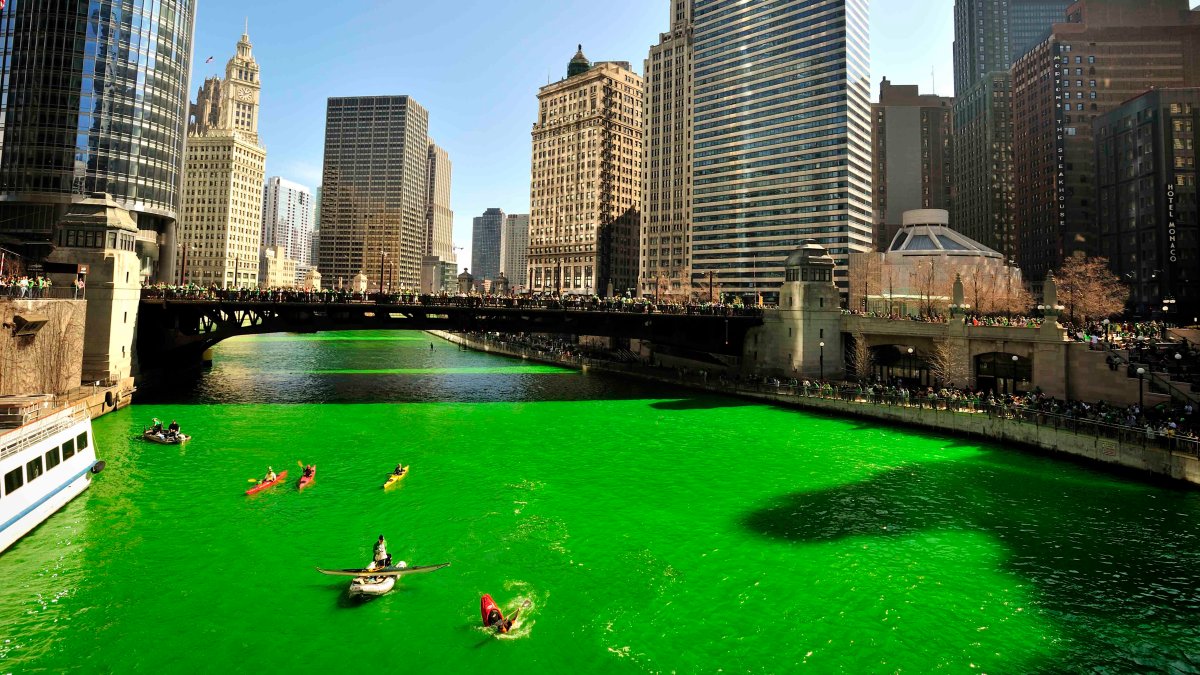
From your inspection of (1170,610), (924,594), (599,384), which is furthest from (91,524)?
(599,384)

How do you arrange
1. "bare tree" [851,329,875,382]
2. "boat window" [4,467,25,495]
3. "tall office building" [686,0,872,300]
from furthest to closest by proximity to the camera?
1. "tall office building" [686,0,872,300]
2. "bare tree" [851,329,875,382]
3. "boat window" [4,467,25,495]

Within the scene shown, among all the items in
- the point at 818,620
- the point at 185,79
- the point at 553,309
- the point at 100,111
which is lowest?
the point at 818,620

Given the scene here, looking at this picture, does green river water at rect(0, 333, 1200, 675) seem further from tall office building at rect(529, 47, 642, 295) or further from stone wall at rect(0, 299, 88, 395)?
tall office building at rect(529, 47, 642, 295)

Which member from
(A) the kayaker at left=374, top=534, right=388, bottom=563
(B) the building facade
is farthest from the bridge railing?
(B) the building facade

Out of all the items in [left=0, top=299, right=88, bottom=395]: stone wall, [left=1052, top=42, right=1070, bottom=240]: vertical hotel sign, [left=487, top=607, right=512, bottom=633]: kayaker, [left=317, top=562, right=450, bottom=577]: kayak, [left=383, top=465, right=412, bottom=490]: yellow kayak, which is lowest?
[left=487, top=607, right=512, bottom=633]: kayaker

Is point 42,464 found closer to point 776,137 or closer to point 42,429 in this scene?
point 42,429

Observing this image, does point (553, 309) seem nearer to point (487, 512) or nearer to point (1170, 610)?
point (487, 512)

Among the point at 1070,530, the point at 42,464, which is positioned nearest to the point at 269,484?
the point at 42,464

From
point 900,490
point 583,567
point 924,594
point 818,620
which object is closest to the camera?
point 818,620

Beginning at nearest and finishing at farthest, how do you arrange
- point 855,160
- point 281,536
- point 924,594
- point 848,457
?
point 924,594 < point 281,536 < point 848,457 < point 855,160
